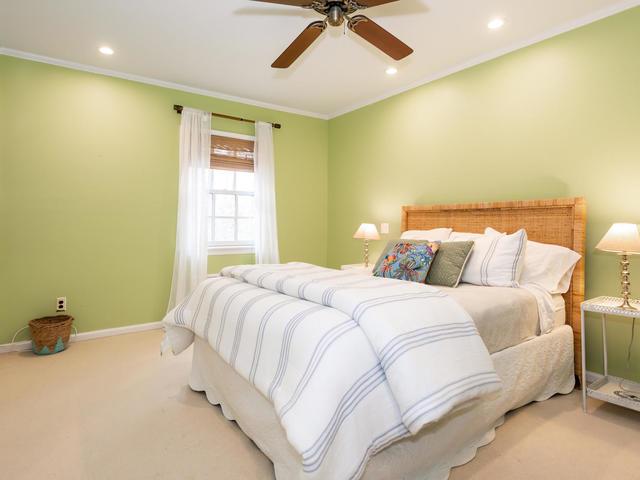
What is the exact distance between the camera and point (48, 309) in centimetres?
336

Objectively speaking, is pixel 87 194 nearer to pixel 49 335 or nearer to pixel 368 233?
pixel 49 335

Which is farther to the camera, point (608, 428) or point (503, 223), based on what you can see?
point (503, 223)

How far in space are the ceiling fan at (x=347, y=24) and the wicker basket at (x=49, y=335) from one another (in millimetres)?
2888

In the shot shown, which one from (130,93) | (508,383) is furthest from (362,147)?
(508,383)

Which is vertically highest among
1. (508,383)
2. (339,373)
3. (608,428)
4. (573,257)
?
(573,257)

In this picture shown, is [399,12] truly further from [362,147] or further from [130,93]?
[130,93]

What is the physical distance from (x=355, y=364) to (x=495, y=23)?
8.97 feet

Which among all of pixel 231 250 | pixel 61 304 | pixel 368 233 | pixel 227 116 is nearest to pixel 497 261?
pixel 368 233

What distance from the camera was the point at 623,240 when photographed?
205cm

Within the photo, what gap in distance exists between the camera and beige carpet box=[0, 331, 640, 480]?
1648 mm

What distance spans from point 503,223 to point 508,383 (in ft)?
4.90

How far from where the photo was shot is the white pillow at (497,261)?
8.05 feet

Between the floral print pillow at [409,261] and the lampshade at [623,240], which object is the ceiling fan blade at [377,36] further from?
the lampshade at [623,240]

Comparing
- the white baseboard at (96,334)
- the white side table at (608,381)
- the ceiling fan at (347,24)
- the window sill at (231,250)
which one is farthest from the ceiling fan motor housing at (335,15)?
the white baseboard at (96,334)
